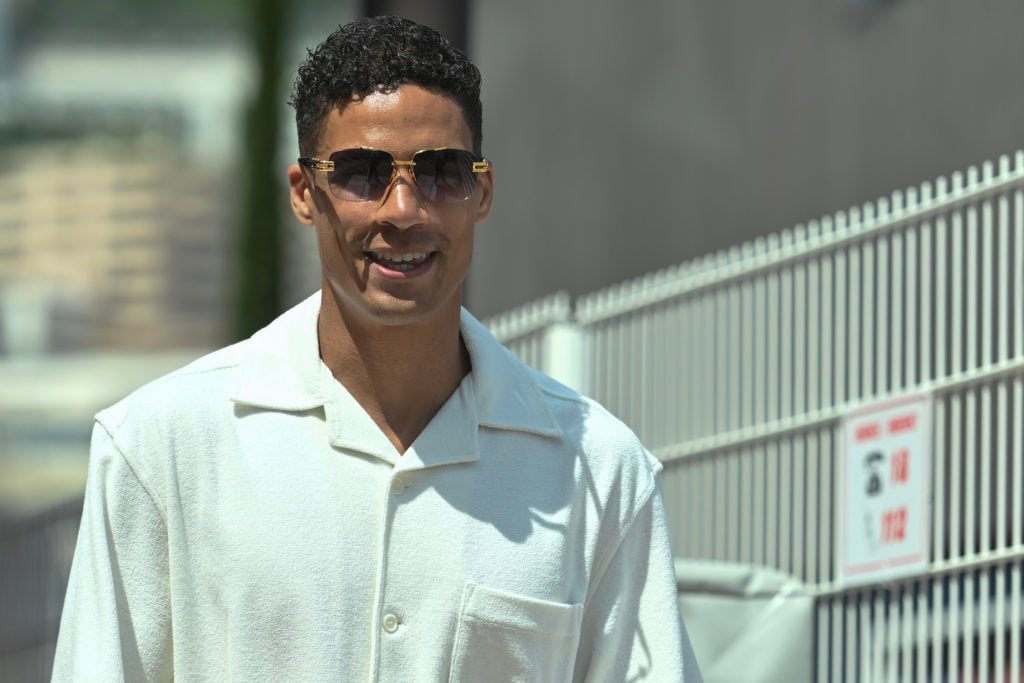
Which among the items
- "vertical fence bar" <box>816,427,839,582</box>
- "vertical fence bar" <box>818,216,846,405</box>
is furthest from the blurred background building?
"vertical fence bar" <box>816,427,839,582</box>

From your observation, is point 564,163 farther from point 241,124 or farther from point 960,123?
point 241,124

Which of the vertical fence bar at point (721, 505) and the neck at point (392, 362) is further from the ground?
the vertical fence bar at point (721, 505)

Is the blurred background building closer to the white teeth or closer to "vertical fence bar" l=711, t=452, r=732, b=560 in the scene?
"vertical fence bar" l=711, t=452, r=732, b=560

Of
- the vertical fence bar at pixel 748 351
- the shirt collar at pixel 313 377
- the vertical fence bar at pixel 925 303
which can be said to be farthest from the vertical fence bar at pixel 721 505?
the shirt collar at pixel 313 377

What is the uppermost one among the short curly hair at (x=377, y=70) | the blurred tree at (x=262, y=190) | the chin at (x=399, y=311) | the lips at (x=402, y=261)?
the blurred tree at (x=262, y=190)

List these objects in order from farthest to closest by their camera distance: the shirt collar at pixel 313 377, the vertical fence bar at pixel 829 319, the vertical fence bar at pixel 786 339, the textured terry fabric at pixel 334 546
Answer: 1. the vertical fence bar at pixel 786 339
2. the vertical fence bar at pixel 829 319
3. the shirt collar at pixel 313 377
4. the textured terry fabric at pixel 334 546

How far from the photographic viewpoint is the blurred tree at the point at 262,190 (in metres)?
22.4

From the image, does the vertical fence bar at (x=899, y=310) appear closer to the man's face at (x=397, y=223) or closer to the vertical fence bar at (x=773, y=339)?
the vertical fence bar at (x=773, y=339)

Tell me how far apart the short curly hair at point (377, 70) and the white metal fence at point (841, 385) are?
355cm

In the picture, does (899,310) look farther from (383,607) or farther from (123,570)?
(123,570)

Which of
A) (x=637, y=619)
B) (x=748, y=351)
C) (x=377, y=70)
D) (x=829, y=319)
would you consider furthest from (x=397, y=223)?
(x=748, y=351)

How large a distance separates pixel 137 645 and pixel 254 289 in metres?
20.1

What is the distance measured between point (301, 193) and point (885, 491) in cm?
373

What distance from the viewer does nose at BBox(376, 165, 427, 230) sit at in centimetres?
263
